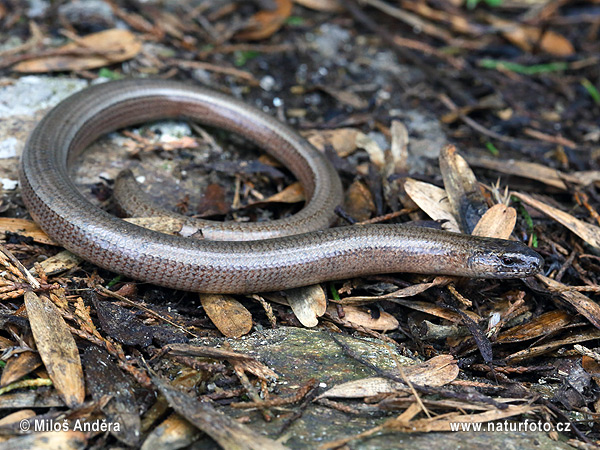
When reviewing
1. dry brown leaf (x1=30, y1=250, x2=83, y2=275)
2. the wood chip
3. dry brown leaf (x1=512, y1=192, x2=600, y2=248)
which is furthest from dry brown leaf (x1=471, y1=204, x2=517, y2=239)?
dry brown leaf (x1=30, y1=250, x2=83, y2=275)

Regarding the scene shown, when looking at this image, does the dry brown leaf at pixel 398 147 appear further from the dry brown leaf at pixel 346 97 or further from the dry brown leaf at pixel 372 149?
Result: the dry brown leaf at pixel 346 97

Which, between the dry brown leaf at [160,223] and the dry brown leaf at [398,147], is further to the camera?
the dry brown leaf at [398,147]

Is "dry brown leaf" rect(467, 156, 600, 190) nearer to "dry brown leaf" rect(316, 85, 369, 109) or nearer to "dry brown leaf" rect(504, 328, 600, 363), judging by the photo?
"dry brown leaf" rect(316, 85, 369, 109)

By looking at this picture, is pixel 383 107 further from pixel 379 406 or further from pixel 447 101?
pixel 379 406

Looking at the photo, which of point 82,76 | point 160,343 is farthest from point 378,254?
point 82,76

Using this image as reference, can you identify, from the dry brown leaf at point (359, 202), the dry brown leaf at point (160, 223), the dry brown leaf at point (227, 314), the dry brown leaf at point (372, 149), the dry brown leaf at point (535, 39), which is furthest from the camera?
the dry brown leaf at point (535, 39)

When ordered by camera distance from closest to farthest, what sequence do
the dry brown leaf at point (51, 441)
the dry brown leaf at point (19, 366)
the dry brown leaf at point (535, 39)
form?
1. the dry brown leaf at point (51, 441)
2. the dry brown leaf at point (19, 366)
3. the dry brown leaf at point (535, 39)

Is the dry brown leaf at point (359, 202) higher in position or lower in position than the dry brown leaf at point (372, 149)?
lower

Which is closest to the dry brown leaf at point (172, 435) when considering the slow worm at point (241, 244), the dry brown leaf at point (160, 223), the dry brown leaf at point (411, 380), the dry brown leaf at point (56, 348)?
the dry brown leaf at point (56, 348)
